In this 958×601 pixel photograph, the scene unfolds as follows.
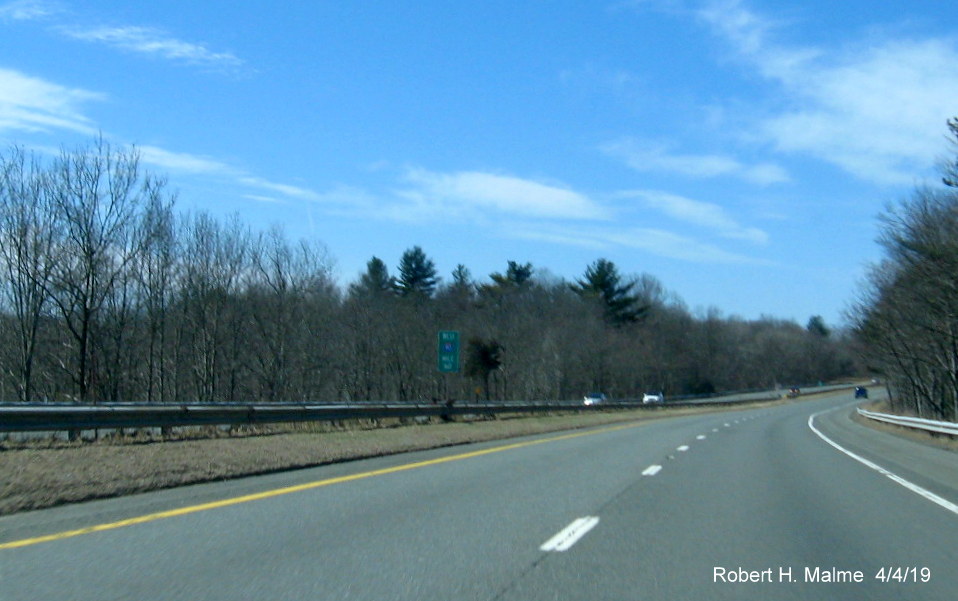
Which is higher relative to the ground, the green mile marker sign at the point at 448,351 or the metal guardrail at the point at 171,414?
the green mile marker sign at the point at 448,351

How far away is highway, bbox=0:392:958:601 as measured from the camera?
7613 mm

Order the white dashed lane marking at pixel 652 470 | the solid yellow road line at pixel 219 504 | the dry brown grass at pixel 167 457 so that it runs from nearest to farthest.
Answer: the solid yellow road line at pixel 219 504 → the dry brown grass at pixel 167 457 → the white dashed lane marking at pixel 652 470

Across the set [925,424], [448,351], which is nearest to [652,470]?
[448,351]

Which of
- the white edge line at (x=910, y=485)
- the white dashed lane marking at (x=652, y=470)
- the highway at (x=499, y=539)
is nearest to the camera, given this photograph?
the highway at (x=499, y=539)

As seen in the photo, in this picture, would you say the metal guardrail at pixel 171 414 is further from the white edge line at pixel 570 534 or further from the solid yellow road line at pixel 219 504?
the white edge line at pixel 570 534

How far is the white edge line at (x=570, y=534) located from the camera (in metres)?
9.43

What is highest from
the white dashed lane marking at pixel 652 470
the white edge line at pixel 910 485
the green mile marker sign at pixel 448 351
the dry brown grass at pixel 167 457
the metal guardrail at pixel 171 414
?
the green mile marker sign at pixel 448 351

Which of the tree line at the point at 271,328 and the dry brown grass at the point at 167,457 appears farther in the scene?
the tree line at the point at 271,328

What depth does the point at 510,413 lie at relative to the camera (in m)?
47.2

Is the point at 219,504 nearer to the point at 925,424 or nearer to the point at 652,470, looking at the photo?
the point at 652,470

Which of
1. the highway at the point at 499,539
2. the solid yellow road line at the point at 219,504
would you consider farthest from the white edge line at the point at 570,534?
the solid yellow road line at the point at 219,504

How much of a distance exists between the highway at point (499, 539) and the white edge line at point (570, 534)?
0.13ft

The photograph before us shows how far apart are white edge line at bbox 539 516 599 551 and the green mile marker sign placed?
22867 millimetres

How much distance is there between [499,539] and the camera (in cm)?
983
